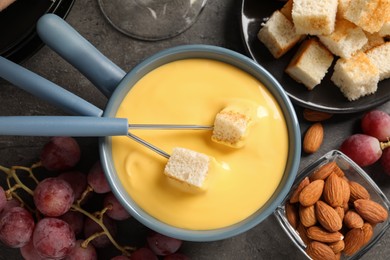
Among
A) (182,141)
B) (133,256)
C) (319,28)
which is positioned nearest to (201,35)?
(319,28)

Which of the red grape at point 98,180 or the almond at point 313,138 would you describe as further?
the almond at point 313,138

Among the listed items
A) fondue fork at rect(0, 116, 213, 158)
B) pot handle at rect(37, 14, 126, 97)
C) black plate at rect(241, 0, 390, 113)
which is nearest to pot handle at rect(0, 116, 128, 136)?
fondue fork at rect(0, 116, 213, 158)

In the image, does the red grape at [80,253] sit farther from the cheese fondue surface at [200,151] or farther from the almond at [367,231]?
the almond at [367,231]

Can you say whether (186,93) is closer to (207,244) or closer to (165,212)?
(165,212)

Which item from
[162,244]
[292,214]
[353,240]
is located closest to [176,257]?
[162,244]

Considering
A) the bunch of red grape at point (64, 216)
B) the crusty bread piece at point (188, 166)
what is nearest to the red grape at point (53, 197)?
the bunch of red grape at point (64, 216)

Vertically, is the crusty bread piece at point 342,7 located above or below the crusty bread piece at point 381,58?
Answer: above

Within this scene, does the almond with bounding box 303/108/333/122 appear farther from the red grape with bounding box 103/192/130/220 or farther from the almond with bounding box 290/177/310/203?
the red grape with bounding box 103/192/130/220
